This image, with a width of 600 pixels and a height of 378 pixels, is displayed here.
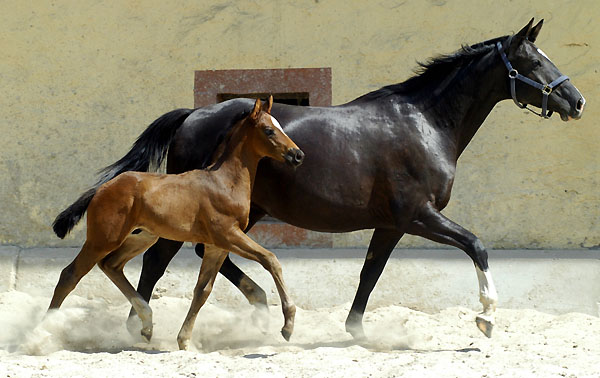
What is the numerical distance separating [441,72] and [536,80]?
24.8 inches

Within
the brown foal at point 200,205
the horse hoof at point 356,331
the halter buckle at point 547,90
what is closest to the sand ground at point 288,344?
the horse hoof at point 356,331

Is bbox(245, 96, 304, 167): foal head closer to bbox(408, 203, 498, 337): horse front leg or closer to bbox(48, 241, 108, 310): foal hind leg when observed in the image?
bbox(408, 203, 498, 337): horse front leg

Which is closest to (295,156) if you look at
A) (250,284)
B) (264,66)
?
(250,284)

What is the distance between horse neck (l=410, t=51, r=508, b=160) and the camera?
212 inches

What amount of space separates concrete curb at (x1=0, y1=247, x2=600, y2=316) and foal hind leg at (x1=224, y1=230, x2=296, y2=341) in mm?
2036

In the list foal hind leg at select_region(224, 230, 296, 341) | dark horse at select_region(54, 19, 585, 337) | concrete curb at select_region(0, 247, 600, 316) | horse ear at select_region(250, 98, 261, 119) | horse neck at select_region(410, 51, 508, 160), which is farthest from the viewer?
concrete curb at select_region(0, 247, 600, 316)

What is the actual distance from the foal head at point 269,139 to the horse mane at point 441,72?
40.1 inches

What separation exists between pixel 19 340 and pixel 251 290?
1500 millimetres

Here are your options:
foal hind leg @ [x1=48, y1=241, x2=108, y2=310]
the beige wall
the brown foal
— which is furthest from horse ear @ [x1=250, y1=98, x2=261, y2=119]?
the beige wall

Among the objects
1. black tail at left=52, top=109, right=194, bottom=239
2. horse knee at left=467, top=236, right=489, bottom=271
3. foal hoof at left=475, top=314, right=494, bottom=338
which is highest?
black tail at left=52, top=109, right=194, bottom=239

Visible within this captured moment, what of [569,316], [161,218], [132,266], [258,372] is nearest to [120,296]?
[132,266]

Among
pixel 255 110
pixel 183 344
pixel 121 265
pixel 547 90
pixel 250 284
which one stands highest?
pixel 547 90

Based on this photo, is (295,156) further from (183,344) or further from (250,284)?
(183,344)

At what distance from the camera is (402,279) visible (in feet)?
21.9
